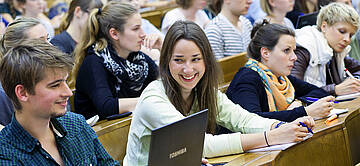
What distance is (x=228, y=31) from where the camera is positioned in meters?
4.04

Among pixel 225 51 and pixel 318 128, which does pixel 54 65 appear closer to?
pixel 318 128

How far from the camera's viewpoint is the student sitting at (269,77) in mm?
2615

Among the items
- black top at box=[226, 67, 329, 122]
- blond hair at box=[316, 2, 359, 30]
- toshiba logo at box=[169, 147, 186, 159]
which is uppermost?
blond hair at box=[316, 2, 359, 30]

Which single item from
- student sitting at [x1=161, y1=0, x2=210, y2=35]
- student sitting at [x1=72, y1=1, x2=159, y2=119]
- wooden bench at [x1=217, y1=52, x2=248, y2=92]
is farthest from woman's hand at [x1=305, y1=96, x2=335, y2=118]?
student sitting at [x1=161, y1=0, x2=210, y2=35]

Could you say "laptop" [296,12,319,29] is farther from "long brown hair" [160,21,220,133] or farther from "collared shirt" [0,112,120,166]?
"collared shirt" [0,112,120,166]

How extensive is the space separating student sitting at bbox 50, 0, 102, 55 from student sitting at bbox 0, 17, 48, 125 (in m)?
0.88

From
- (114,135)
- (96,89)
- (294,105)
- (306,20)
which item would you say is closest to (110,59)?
(96,89)

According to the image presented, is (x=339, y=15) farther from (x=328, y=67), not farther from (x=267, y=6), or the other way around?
(x=267, y=6)

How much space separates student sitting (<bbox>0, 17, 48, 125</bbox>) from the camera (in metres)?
2.47

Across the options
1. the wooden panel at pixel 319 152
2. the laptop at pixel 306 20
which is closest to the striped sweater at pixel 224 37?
the laptop at pixel 306 20

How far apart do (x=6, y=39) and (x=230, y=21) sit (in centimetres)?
202

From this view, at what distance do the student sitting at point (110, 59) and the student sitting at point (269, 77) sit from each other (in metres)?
0.63

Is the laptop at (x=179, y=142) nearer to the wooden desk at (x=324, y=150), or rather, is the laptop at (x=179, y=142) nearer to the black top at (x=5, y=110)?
the wooden desk at (x=324, y=150)

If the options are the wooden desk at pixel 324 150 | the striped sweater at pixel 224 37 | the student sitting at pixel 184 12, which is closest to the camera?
the wooden desk at pixel 324 150
